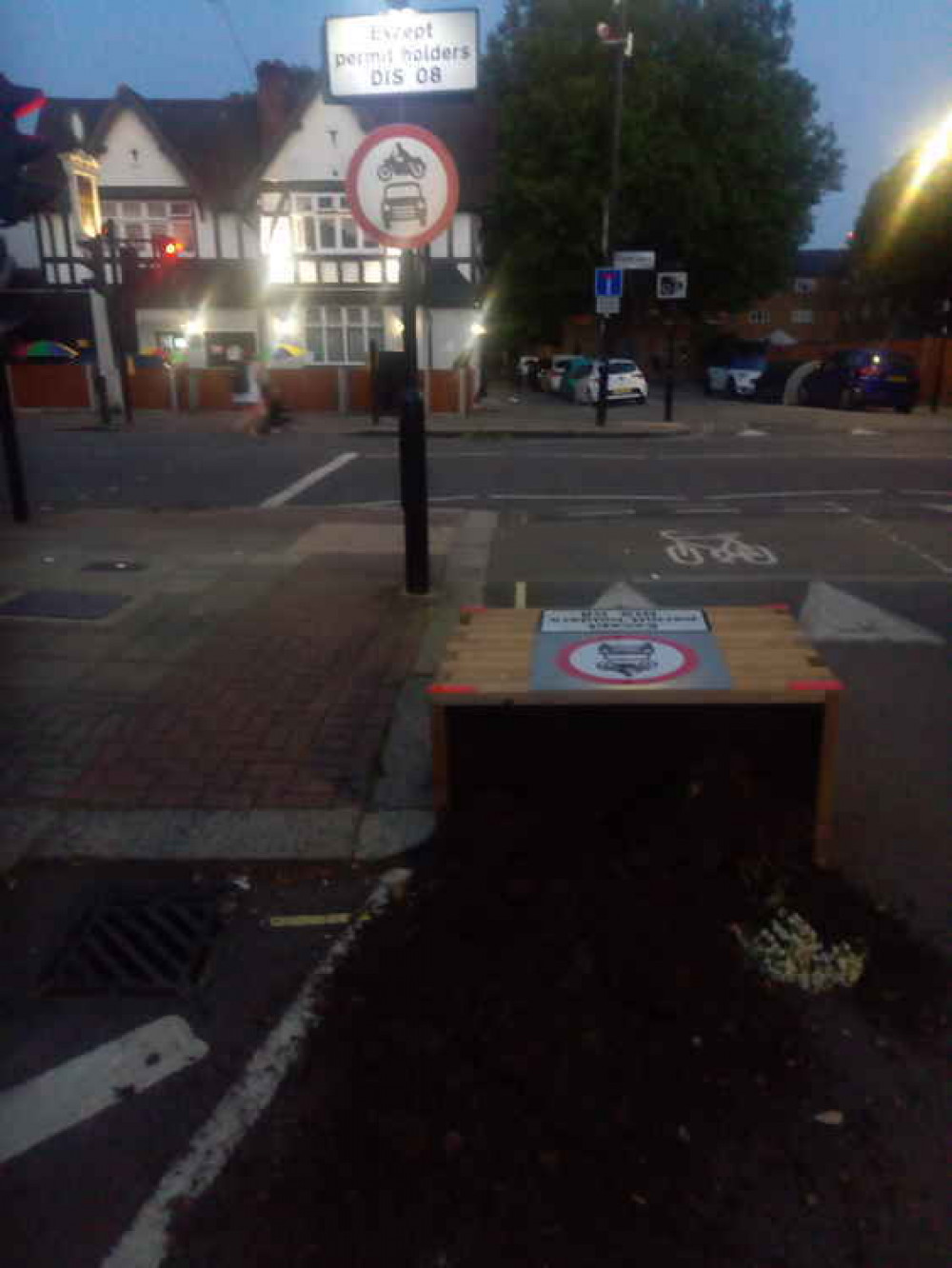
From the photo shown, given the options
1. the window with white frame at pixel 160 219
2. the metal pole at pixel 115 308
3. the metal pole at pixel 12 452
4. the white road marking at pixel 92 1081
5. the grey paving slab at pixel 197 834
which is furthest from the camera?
the window with white frame at pixel 160 219

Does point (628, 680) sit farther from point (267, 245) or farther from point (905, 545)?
point (267, 245)

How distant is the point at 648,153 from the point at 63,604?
38231mm

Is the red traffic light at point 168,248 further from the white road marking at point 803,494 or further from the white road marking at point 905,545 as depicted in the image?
the white road marking at point 905,545

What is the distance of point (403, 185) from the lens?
6.68m

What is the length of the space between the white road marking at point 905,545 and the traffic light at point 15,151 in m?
7.75

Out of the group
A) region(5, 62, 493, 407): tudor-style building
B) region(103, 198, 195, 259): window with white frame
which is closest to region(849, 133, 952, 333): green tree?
region(5, 62, 493, 407): tudor-style building

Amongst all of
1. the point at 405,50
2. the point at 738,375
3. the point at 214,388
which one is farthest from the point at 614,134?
the point at 405,50

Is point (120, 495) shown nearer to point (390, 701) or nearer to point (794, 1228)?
point (390, 701)

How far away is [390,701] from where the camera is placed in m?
5.55

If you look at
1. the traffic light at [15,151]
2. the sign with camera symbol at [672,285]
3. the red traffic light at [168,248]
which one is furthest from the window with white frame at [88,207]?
the traffic light at [15,151]

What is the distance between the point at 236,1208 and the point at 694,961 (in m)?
1.51

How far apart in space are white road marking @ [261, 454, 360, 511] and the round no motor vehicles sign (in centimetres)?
623

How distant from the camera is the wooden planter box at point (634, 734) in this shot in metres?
3.67

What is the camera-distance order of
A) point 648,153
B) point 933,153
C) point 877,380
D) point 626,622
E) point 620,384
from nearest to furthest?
point 626,622 < point 877,380 < point 620,384 < point 648,153 < point 933,153
